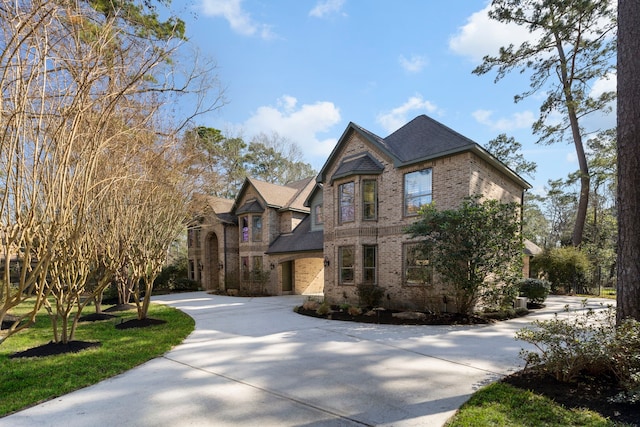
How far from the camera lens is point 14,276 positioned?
23.9 metres

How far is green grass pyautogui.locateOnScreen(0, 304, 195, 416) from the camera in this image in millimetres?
→ 4754

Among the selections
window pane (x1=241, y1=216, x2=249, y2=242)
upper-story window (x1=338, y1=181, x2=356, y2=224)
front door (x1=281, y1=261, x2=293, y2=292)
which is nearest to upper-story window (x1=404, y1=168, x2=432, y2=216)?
upper-story window (x1=338, y1=181, x2=356, y2=224)

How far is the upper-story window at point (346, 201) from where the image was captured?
13711 millimetres

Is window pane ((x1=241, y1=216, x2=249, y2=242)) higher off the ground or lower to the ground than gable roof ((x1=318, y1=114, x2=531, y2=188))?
lower

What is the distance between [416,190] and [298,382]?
9037mm

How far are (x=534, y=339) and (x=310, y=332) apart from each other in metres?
5.19

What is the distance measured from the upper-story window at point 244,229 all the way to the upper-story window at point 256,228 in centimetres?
47

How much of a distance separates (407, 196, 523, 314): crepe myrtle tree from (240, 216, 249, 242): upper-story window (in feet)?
42.9

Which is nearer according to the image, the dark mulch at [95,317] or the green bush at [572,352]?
the green bush at [572,352]

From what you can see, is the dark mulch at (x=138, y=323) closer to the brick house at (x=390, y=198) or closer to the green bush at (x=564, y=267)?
the brick house at (x=390, y=198)

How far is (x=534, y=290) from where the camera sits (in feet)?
42.8

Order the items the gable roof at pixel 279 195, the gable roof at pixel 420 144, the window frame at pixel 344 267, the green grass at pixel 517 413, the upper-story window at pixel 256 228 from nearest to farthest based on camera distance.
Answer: the green grass at pixel 517 413 < the gable roof at pixel 420 144 < the window frame at pixel 344 267 < the gable roof at pixel 279 195 < the upper-story window at pixel 256 228

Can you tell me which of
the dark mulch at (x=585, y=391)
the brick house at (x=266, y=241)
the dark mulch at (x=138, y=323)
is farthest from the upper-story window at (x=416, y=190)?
the dark mulch at (x=138, y=323)

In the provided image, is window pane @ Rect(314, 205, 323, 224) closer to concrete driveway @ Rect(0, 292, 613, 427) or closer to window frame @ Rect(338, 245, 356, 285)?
window frame @ Rect(338, 245, 356, 285)
